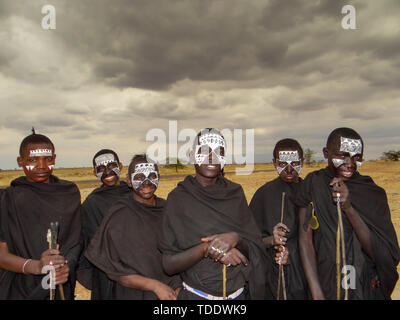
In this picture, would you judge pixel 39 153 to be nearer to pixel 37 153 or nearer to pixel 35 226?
pixel 37 153

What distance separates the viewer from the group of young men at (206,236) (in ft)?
9.86

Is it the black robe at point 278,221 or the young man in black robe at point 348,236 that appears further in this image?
the black robe at point 278,221

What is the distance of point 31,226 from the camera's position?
3518 mm

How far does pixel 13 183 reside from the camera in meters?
3.60

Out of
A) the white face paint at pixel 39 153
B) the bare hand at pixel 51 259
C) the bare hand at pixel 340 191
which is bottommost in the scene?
the bare hand at pixel 51 259

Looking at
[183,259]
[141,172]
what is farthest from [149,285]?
[141,172]

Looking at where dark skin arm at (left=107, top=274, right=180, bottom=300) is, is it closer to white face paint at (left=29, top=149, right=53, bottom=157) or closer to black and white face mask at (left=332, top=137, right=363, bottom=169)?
white face paint at (left=29, top=149, right=53, bottom=157)

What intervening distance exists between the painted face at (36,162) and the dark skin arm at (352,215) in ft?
10.2

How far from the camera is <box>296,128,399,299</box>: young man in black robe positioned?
315 centimetres

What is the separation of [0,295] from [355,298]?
3740mm

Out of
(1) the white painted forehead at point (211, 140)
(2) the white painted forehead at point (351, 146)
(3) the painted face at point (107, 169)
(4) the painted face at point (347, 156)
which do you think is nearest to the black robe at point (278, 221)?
(4) the painted face at point (347, 156)

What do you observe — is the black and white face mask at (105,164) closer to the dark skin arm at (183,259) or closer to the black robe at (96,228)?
the black robe at (96,228)

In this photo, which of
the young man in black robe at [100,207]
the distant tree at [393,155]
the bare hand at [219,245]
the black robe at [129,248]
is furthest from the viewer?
the distant tree at [393,155]
